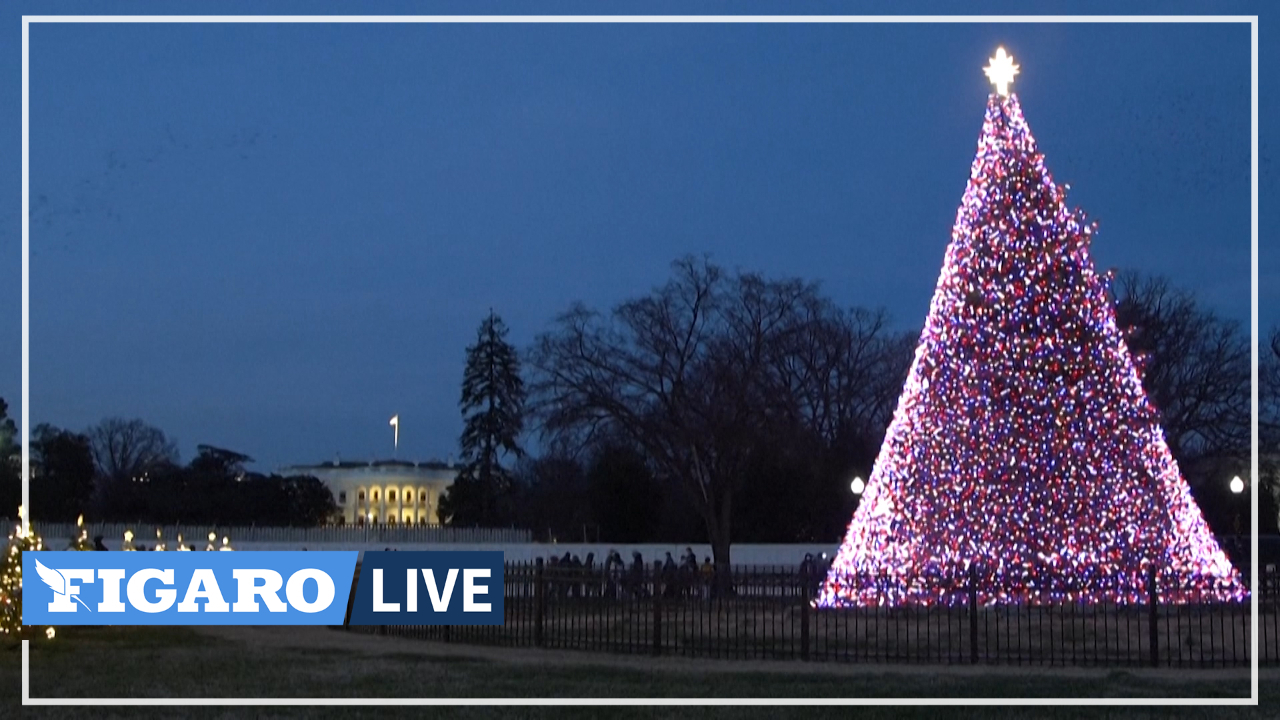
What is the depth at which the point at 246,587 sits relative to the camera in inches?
734

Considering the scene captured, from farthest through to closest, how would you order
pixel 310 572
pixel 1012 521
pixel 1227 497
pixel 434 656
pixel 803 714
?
pixel 1227 497 → pixel 1012 521 → pixel 310 572 → pixel 434 656 → pixel 803 714

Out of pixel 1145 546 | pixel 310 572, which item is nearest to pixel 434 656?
pixel 310 572

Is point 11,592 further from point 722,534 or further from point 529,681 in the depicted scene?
point 722,534

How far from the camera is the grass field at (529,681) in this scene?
11984 mm

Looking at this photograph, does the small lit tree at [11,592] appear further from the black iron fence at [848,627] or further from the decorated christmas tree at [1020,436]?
the decorated christmas tree at [1020,436]

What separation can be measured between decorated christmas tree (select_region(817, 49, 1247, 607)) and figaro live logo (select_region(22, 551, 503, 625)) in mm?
4900

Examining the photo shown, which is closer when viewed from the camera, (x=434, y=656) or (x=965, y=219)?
(x=434, y=656)

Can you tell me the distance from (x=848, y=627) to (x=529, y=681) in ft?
21.6

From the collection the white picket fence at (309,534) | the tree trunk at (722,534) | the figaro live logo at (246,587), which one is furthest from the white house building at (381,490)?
the figaro live logo at (246,587)

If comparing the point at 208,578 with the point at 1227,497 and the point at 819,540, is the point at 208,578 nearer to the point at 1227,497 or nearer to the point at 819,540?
the point at 819,540

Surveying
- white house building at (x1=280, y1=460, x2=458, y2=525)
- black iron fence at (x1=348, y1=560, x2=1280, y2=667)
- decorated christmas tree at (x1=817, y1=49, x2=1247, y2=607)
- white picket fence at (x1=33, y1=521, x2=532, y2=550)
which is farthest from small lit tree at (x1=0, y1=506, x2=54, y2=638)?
white house building at (x1=280, y1=460, x2=458, y2=525)

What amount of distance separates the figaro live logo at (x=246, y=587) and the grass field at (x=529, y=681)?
0.66m

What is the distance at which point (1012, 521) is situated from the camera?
20922 mm

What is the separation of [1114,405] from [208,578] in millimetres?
11744
